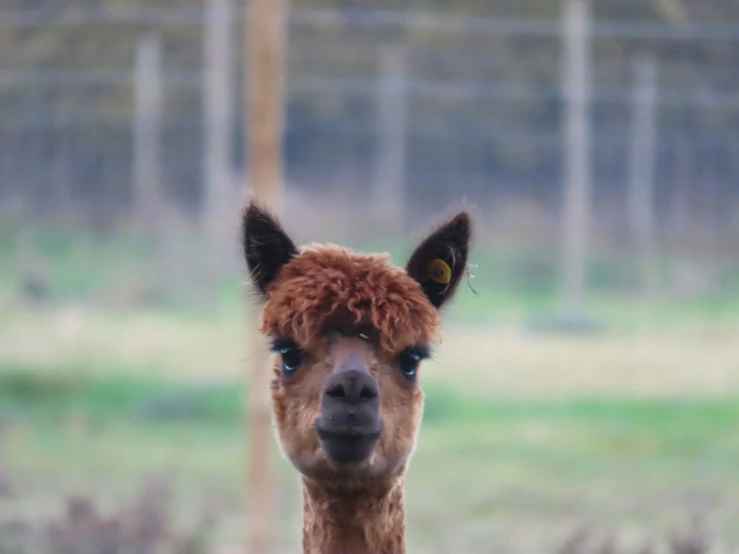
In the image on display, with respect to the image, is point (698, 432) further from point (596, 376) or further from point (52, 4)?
point (52, 4)

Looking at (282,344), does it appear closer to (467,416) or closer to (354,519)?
(354,519)

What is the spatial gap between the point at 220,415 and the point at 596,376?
11.5 ft

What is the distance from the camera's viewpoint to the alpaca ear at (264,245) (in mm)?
3984

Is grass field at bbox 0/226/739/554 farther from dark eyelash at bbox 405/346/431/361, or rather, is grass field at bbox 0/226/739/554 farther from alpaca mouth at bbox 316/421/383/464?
alpaca mouth at bbox 316/421/383/464

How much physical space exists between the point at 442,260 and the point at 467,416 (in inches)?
258

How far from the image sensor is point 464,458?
9.51 m

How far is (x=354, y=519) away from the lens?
3.74 m

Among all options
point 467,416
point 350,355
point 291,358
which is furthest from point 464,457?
point 350,355

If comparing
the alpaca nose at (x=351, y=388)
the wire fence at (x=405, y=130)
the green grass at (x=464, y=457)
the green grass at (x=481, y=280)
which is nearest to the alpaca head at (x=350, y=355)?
the alpaca nose at (x=351, y=388)

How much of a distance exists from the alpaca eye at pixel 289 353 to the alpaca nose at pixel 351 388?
28cm

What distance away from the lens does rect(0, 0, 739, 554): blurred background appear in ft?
33.6

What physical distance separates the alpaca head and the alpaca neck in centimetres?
8

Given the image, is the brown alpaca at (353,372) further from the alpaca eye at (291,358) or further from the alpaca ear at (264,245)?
the alpaca ear at (264,245)

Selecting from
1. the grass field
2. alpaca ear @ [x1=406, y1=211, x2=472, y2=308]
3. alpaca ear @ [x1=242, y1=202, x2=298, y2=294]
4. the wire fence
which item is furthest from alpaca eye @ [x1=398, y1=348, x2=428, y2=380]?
the wire fence
